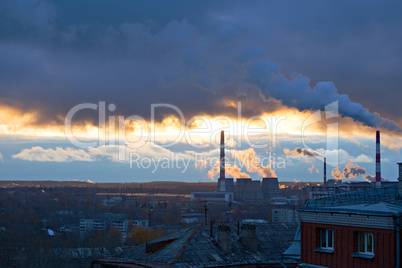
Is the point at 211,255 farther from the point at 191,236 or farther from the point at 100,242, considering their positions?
the point at 100,242

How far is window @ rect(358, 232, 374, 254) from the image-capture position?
13.9 metres

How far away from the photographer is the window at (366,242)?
1391 cm

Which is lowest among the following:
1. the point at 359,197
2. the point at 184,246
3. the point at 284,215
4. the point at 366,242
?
the point at 284,215

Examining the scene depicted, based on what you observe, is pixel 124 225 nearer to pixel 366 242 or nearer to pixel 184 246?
pixel 184 246

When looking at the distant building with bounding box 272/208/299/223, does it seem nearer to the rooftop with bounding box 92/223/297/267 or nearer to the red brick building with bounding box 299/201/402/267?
the rooftop with bounding box 92/223/297/267

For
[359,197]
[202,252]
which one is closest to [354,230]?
[359,197]

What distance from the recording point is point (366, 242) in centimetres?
1405

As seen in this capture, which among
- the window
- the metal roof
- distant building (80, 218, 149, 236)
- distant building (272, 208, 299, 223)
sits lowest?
distant building (80, 218, 149, 236)

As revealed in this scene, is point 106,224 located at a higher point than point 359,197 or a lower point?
lower

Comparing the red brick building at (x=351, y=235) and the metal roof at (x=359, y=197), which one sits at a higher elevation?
the metal roof at (x=359, y=197)

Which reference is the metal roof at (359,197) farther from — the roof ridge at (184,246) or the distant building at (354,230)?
the roof ridge at (184,246)

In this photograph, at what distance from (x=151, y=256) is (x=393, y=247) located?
→ 13.3 metres

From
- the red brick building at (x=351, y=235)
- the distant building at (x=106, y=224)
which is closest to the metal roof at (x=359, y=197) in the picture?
the red brick building at (x=351, y=235)

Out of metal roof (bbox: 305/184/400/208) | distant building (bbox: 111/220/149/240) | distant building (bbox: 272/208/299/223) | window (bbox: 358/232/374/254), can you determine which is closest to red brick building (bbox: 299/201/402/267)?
window (bbox: 358/232/374/254)
